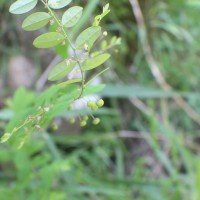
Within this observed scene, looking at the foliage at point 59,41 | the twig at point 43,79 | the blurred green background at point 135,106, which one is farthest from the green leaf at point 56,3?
the twig at point 43,79

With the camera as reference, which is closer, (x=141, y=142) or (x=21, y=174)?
(x=21, y=174)

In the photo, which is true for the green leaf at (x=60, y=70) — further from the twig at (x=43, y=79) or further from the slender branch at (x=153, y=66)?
the slender branch at (x=153, y=66)

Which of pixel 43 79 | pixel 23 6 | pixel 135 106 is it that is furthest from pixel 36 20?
pixel 135 106

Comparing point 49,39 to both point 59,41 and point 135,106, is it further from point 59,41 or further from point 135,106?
point 135,106

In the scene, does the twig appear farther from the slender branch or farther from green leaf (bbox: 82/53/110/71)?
green leaf (bbox: 82/53/110/71)

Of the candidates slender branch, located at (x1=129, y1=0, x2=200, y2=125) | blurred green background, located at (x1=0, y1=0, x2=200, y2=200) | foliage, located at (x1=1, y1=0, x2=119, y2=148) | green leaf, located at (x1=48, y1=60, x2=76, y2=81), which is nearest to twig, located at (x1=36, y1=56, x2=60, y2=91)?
blurred green background, located at (x1=0, y1=0, x2=200, y2=200)

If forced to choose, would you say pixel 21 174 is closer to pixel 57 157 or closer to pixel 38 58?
pixel 57 157

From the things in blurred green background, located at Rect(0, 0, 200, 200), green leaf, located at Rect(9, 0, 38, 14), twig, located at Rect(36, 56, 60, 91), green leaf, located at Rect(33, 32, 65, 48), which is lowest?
blurred green background, located at Rect(0, 0, 200, 200)

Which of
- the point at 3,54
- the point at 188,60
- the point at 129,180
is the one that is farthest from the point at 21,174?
the point at 188,60
